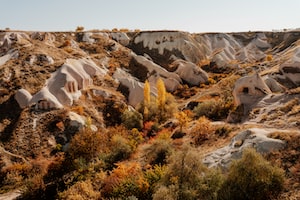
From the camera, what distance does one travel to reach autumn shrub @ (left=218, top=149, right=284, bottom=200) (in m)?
21.2

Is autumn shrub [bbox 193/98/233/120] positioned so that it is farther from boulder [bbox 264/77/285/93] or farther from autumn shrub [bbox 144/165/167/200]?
autumn shrub [bbox 144/165/167/200]

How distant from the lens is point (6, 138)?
41.7 meters

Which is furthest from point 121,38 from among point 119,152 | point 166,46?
point 119,152

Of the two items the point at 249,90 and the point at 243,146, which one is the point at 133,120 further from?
the point at 243,146

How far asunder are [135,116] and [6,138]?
63.7ft

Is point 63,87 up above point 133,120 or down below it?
above

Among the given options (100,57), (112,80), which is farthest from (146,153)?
(100,57)

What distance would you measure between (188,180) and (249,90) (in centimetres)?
2255

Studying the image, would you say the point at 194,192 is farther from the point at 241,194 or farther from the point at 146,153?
the point at 146,153

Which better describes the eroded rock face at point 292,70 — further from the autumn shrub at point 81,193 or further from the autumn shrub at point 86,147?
the autumn shrub at point 81,193

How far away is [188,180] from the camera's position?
2308 centimetres

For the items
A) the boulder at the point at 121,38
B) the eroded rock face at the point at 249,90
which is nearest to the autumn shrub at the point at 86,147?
the eroded rock face at the point at 249,90

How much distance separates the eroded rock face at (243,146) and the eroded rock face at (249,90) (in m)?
11.8

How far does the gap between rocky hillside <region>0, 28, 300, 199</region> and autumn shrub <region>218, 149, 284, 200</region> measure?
35.8 inches
